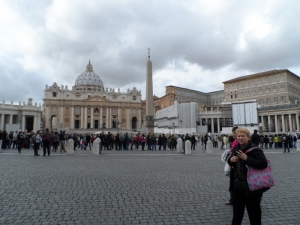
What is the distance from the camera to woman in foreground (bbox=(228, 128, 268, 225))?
2529 mm

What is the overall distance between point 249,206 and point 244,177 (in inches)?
13.6

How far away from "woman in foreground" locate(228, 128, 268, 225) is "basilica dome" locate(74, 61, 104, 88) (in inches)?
3692

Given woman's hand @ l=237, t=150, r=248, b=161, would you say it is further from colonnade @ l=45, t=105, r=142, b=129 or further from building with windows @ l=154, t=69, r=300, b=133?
colonnade @ l=45, t=105, r=142, b=129

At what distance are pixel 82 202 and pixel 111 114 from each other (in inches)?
2904

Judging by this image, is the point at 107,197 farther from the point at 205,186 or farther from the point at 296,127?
the point at 296,127

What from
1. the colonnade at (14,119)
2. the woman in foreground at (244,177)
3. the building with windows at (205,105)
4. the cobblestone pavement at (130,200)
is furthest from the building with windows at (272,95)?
the colonnade at (14,119)

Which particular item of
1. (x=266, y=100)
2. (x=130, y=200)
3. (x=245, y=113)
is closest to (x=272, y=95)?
(x=266, y=100)

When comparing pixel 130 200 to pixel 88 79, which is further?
pixel 88 79

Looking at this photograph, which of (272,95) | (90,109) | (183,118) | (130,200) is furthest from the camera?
(90,109)

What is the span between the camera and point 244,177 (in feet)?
8.53

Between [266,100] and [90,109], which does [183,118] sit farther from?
[90,109]

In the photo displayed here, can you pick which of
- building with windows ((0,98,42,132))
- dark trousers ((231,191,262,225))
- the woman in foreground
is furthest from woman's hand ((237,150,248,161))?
building with windows ((0,98,42,132))

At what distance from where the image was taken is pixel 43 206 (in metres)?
3.95

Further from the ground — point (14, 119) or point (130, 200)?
point (14, 119)
